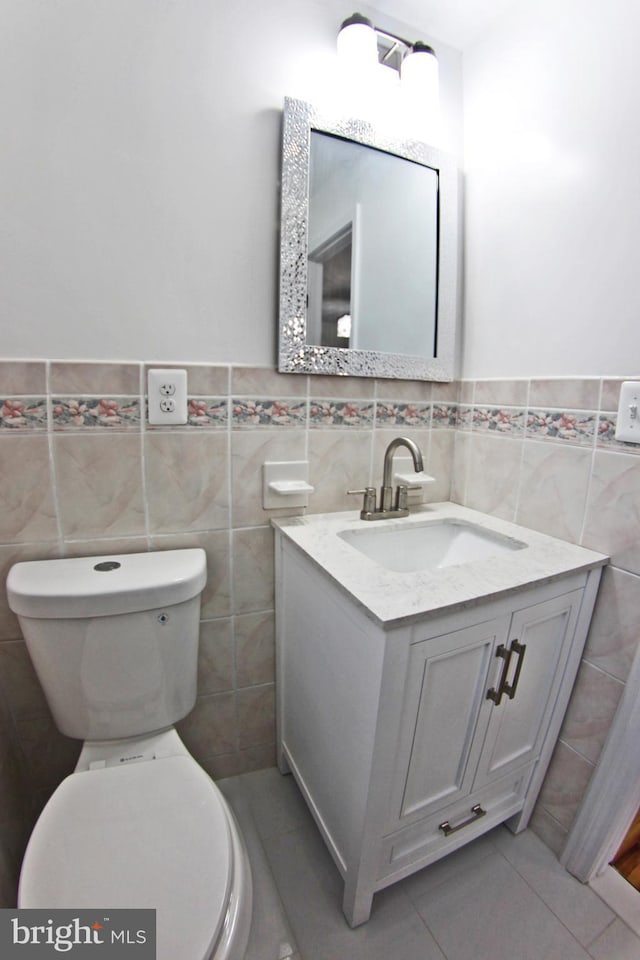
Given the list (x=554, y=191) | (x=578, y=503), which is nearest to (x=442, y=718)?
(x=578, y=503)

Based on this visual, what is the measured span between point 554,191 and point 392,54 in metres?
0.57

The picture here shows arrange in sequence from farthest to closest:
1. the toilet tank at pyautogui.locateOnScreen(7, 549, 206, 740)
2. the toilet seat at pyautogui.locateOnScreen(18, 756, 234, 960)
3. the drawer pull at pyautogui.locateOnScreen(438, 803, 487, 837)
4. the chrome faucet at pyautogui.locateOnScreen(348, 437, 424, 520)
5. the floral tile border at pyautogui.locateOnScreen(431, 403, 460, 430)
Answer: the floral tile border at pyautogui.locateOnScreen(431, 403, 460, 430), the chrome faucet at pyautogui.locateOnScreen(348, 437, 424, 520), the drawer pull at pyautogui.locateOnScreen(438, 803, 487, 837), the toilet tank at pyautogui.locateOnScreen(7, 549, 206, 740), the toilet seat at pyautogui.locateOnScreen(18, 756, 234, 960)

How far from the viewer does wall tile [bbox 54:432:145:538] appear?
0.90 metres

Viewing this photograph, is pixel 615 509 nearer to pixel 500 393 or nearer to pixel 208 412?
pixel 500 393

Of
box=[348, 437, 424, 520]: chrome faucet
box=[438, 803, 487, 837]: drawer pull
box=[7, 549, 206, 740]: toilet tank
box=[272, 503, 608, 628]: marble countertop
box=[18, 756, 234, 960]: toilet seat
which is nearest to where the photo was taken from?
box=[18, 756, 234, 960]: toilet seat

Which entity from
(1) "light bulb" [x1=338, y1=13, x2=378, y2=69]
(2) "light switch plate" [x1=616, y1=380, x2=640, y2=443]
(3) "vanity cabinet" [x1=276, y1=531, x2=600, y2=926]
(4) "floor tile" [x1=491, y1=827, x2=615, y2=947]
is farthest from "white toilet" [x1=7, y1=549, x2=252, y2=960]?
(1) "light bulb" [x1=338, y1=13, x2=378, y2=69]

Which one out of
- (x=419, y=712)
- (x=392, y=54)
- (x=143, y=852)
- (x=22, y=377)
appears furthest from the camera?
(x=392, y=54)

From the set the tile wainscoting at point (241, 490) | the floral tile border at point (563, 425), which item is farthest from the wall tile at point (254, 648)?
the floral tile border at point (563, 425)

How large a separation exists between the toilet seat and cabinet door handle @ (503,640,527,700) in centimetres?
58

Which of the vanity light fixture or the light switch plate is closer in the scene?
the light switch plate

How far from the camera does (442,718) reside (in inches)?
31.0

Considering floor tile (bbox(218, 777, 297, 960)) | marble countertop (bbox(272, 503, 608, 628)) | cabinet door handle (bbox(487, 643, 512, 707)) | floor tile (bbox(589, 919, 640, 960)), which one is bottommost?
floor tile (bbox(218, 777, 297, 960))

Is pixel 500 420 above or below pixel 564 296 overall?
below

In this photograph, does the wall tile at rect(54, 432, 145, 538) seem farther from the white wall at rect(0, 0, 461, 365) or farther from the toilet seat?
the toilet seat
